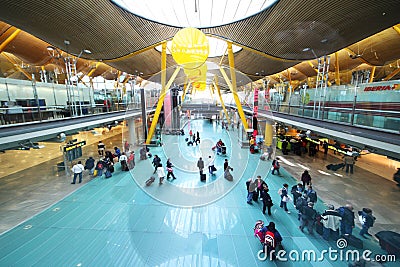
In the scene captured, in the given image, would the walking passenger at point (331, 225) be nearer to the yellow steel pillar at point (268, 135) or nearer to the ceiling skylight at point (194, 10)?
the ceiling skylight at point (194, 10)

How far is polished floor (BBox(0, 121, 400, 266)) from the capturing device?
165 inches

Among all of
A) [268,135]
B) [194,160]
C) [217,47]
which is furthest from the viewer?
[217,47]

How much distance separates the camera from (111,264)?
3.92 metres

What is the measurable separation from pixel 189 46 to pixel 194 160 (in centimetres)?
783

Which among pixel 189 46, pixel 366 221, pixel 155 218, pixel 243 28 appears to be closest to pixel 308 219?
pixel 366 221

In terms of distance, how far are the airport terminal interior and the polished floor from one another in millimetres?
40

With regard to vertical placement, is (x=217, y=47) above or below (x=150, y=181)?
above

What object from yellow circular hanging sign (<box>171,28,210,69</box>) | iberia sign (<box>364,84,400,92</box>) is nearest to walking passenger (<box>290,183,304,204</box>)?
iberia sign (<box>364,84,400,92</box>)

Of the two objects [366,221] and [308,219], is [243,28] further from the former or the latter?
[366,221]

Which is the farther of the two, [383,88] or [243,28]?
[243,28]

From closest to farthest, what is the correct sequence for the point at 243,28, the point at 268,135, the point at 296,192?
1. the point at 296,192
2. the point at 243,28
3. the point at 268,135

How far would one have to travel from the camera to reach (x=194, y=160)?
1102 centimetres

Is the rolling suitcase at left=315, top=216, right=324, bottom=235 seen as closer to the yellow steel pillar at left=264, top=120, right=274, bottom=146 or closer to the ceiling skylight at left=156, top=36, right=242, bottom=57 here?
the yellow steel pillar at left=264, top=120, right=274, bottom=146

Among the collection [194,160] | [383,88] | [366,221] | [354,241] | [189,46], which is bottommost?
[354,241]
